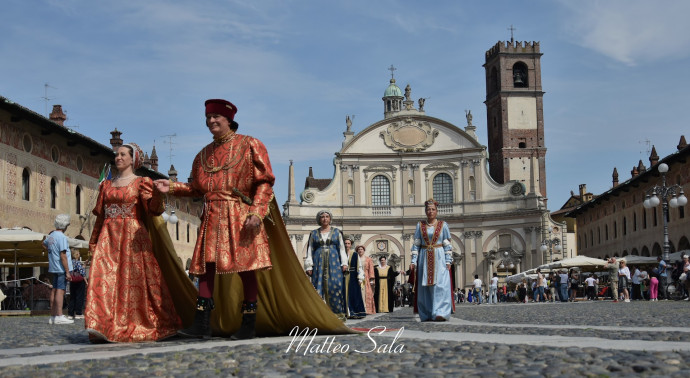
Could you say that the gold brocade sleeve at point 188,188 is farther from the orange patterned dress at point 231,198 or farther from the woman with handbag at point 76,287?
the woman with handbag at point 76,287

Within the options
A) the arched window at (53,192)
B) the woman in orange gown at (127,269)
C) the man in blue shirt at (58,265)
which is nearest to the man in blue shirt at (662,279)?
the man in blue shirt at (58,265)

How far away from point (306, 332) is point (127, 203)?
1870 millimetres

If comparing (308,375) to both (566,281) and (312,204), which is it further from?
(312,204)

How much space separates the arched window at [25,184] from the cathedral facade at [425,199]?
29.4 m

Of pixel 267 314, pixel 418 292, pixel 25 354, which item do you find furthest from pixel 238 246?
pixel 418 292

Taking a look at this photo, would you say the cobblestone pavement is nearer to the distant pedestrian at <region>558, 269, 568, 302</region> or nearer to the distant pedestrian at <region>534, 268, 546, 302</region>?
the distant pedestrian at <region>558, 269, 568, 302</region>

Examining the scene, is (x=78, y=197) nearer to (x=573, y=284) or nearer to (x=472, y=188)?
(x=573, y=284)

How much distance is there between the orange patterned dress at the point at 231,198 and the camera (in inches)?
259

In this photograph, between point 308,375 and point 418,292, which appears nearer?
point 308,375

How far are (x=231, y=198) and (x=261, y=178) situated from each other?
0.29 meters

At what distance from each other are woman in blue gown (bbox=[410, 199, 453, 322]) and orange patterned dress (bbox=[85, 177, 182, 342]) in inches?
188

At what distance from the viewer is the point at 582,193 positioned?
82.7 m

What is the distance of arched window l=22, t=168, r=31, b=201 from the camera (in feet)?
87.9

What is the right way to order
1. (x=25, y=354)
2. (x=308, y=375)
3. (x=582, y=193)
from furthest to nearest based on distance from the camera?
(x=582, y=193), (x=25, y=354), (x=308, y=375)
